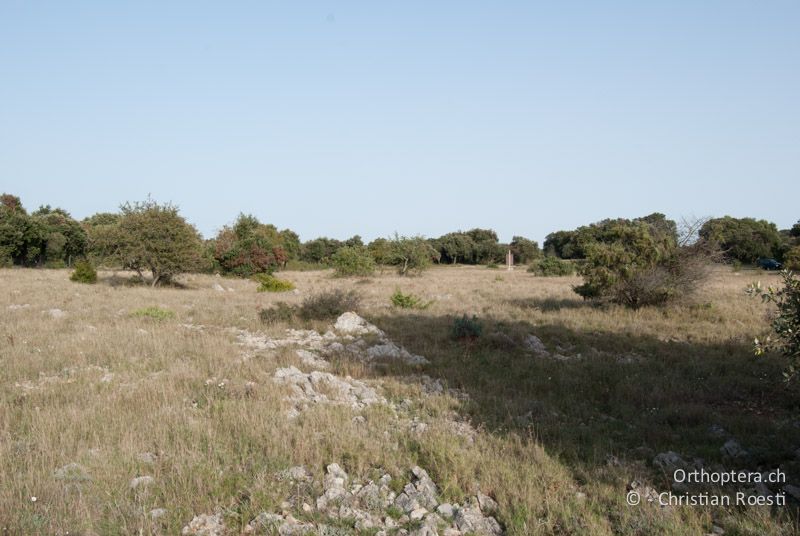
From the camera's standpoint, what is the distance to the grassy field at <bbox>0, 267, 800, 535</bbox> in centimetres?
436

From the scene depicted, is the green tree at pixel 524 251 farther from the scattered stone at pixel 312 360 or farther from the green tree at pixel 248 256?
the scattered stone at pixel 312 360

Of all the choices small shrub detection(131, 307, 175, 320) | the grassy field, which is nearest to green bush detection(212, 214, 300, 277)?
small shrub detection(131, 307, 175, 320)

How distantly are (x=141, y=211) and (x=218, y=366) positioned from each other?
2203cm

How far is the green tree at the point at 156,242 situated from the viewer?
85.3 feet

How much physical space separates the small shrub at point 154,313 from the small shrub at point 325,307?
3.72 meters

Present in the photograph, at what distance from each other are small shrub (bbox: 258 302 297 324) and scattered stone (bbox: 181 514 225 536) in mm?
10352

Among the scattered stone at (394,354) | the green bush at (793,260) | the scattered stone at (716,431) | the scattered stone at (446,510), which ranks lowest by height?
the scattered stone at (716,431)

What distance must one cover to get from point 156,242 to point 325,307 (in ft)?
49.8

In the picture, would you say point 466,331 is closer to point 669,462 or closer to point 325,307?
point 325,307

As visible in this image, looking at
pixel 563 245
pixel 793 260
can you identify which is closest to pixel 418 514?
pixel 793 260

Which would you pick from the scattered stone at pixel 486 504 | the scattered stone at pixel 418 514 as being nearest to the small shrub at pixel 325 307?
the scattered stone at pixel 486 504

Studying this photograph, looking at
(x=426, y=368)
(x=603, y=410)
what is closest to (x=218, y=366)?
(x=426, y=368)

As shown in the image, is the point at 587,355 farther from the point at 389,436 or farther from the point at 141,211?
the point at 141,211

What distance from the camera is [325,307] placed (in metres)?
15.4
